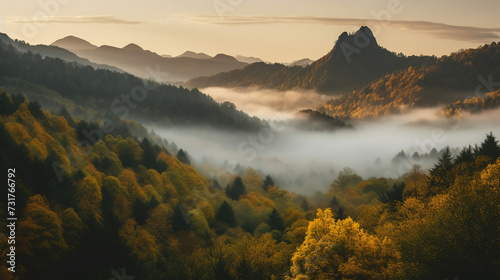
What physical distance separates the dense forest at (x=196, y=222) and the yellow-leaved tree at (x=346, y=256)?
0.10m

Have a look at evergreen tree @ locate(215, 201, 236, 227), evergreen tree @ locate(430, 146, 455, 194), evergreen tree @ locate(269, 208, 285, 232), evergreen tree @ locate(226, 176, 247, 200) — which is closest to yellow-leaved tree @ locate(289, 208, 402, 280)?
evergreen tree @ locate(430, 146, 455, 194)

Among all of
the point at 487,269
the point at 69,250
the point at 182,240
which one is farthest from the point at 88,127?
the point at 487,269

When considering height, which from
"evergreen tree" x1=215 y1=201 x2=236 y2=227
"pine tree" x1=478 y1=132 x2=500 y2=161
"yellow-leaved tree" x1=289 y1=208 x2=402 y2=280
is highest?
"pine tree" x1=478 y1=132 x2=500 y2=161

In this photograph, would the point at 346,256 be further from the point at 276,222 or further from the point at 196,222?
the point at 276,222

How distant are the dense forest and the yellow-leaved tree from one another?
10cm

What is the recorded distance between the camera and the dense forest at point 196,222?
39.7 m

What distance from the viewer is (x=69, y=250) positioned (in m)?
60.9

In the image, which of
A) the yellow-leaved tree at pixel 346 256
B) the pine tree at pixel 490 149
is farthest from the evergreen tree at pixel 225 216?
the yellow-leaved tree at pixel 346 256

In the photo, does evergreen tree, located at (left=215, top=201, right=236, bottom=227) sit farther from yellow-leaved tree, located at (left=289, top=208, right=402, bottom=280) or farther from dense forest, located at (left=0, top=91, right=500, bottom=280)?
yellow-leaved tree, located at (left=289, top=208, right=402, bottom=280)

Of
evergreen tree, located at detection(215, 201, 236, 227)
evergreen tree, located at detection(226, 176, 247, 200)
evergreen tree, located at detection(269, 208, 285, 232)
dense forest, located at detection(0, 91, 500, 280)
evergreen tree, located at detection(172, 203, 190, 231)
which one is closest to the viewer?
dense forest, located at detection(0, 91, 500, 280)

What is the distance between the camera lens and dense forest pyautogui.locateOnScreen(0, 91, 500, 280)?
3972 centimetres

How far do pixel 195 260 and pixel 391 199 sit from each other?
30144 millimetres

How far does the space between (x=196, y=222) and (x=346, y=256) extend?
5069cm

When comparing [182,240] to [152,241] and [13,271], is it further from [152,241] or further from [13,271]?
[13,271]
